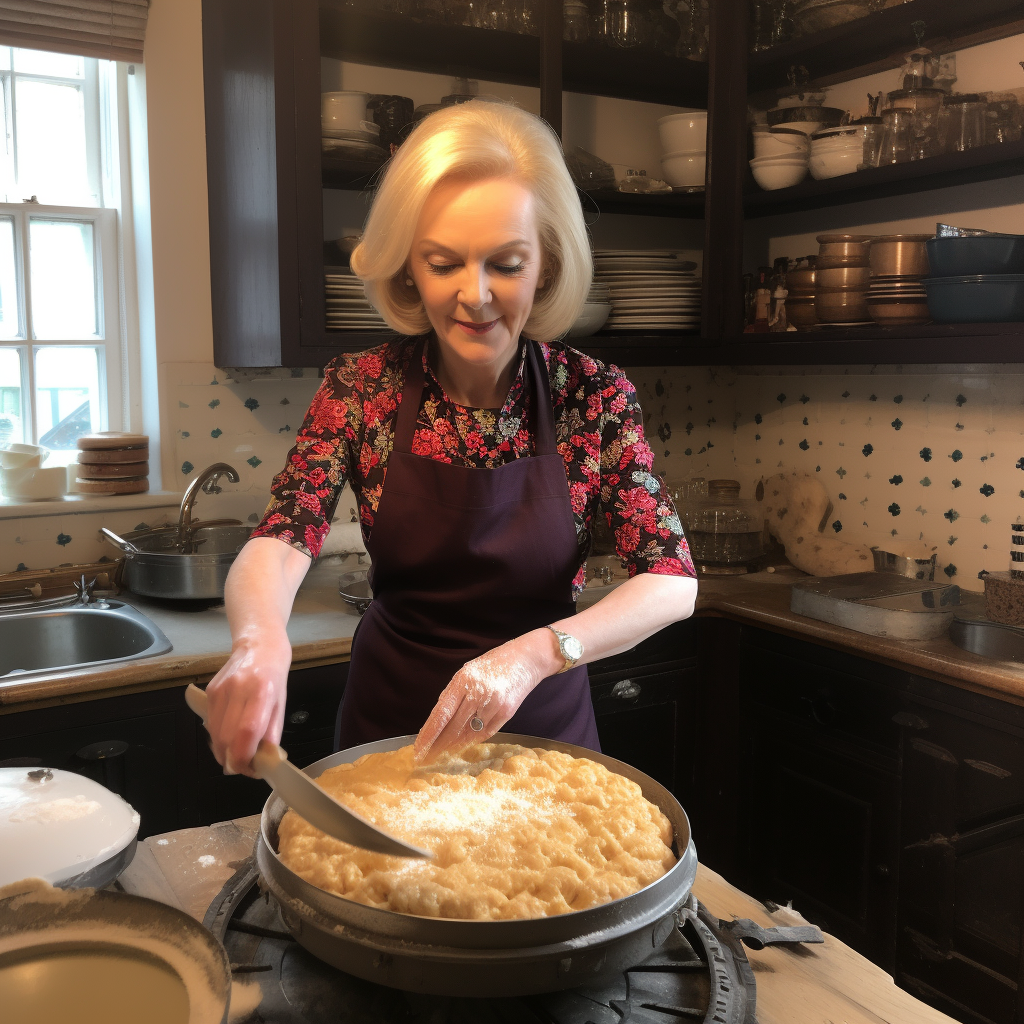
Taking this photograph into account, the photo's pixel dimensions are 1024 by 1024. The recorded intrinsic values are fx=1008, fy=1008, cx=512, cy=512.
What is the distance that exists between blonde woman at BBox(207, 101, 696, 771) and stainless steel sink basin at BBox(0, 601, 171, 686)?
851mm

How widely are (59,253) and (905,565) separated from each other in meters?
2.40

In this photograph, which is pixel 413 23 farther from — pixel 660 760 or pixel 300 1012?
pixel 300 1012

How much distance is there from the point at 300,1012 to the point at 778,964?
44 centimetres

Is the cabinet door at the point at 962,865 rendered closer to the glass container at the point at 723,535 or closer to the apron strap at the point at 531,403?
the glass container at the point at 723,535

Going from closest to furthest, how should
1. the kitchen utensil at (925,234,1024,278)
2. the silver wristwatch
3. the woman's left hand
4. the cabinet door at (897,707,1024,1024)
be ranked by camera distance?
the woman's left hand → the silver wristwatch → the cabinet door at (897,707,1024,1024) → the kitchen utensil at (925,234,1024,278)

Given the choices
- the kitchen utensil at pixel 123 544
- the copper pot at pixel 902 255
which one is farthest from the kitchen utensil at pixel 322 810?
the copper pot at pixel 902 255

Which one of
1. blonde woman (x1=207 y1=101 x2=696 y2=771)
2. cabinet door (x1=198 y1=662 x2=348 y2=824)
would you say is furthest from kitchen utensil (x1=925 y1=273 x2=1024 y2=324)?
cabinet door (x1=198 y1=662 x2=348 y2=824)

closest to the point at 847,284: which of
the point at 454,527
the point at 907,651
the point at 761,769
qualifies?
the point at 907,651

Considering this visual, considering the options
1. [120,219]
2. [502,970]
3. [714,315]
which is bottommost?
[502,970]

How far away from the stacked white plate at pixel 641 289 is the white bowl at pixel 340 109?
735 mm

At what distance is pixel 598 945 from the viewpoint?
0.78 meters

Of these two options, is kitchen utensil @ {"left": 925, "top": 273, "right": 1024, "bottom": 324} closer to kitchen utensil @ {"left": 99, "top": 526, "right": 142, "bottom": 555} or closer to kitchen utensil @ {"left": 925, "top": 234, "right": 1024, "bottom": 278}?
kitchen utensil @ {"left": 925, "top": 234, "right": 1024, "bottom": 278}

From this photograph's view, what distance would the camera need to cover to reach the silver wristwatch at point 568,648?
120 cm

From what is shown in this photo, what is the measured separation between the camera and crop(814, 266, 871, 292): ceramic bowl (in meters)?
2.51
